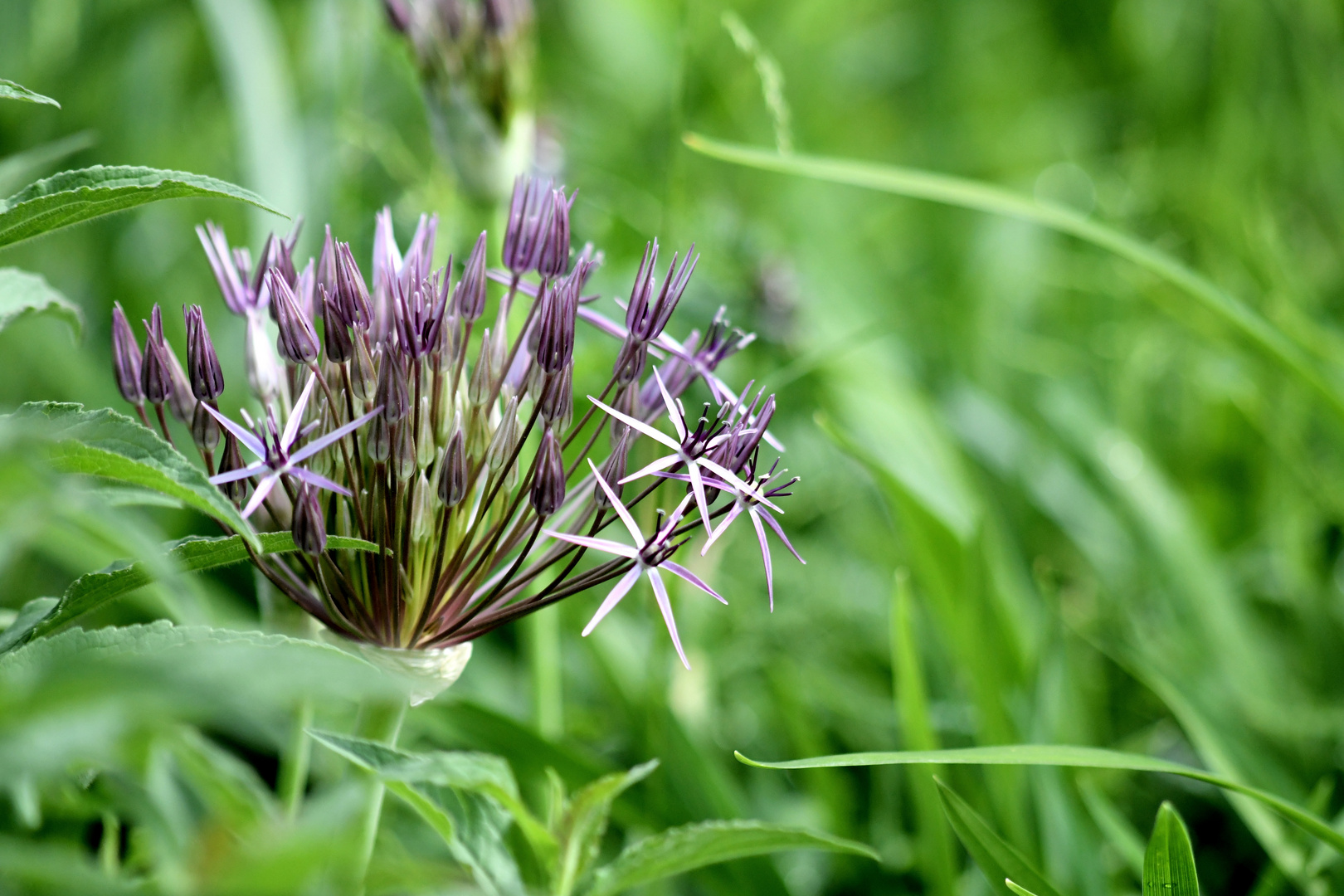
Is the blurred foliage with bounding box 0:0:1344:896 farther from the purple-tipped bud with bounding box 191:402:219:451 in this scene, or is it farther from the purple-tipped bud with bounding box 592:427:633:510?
the purple-tipped bud with bounding box 592:427:633:510

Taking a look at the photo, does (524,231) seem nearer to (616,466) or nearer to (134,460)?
(616,466)

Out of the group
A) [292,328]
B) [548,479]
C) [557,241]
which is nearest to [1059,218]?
[557,241]

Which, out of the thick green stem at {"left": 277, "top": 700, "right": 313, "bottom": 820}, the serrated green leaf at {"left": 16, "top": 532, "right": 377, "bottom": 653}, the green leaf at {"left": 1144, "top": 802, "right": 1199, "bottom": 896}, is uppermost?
the serrated green leaf at {"left": 16, "top": 532, "right": 377, "bottom": 653}

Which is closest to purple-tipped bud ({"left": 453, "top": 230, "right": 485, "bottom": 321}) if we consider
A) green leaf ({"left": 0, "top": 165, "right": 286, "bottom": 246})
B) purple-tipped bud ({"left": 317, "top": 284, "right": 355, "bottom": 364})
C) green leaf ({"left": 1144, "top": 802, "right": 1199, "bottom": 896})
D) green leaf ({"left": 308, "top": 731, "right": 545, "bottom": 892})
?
purple-tipped bud ({"left": 317, "top": 284, "right": 355, "bottom": 364})

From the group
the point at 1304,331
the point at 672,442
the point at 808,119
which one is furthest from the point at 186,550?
the point at 808,119

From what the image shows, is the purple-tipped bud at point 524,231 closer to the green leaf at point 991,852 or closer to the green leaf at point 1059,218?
the green leaf at point 1059,218

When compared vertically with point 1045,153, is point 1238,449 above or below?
below

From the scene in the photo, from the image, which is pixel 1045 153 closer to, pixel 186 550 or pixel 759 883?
pixel 759 883
